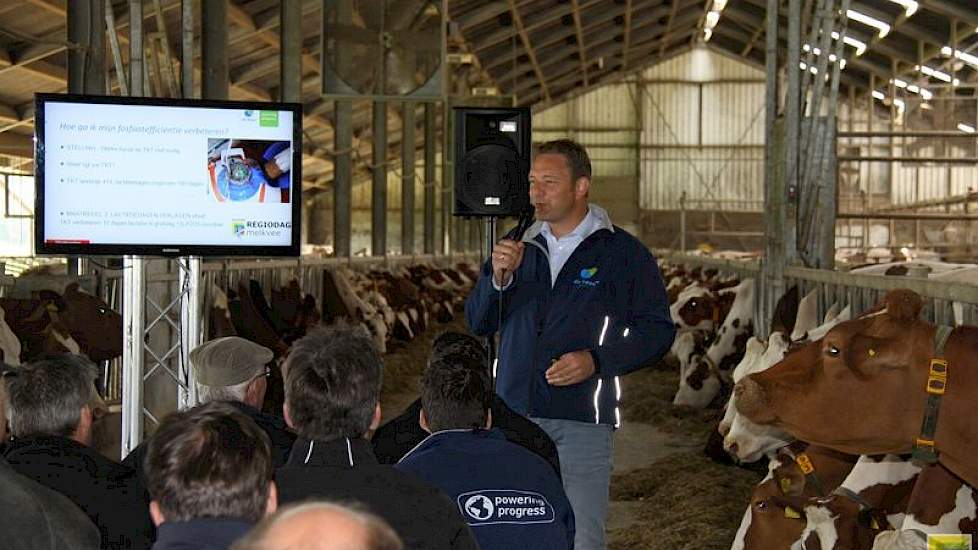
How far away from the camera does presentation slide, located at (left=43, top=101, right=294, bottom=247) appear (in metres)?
5.87

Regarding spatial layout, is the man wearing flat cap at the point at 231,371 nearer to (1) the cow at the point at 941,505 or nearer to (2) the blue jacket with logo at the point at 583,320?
(2) the blue jacket with logo at the point at 583,320

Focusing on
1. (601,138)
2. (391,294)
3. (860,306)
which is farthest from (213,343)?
(601,138)

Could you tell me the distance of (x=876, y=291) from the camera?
309 inches

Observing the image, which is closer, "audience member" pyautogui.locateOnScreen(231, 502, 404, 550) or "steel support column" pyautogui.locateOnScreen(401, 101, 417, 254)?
"audience member" pyautogui.locateOnScreen(231, 502, 404, 550)

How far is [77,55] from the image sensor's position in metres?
10.7

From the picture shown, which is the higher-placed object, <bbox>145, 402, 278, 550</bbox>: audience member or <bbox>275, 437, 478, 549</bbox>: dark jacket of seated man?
<bbox>145, 402, 278, 550</bbox>: audience member

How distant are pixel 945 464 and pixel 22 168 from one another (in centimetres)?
2705

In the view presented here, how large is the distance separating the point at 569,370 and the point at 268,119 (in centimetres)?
228

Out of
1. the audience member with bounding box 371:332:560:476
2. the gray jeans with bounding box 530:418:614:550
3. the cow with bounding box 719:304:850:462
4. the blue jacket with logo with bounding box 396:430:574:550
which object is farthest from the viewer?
the cow with bounding box 719:304:850:462

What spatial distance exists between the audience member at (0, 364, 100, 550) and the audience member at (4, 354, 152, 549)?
785 millimetres

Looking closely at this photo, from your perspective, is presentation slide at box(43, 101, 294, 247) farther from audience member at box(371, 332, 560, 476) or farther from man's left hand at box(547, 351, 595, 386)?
audience member at box(371, 332, 560, 476)

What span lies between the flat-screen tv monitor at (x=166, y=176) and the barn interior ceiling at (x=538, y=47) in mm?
9870

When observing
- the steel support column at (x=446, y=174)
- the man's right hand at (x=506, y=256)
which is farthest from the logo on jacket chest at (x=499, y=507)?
the steel support column at (x=446, y=174)

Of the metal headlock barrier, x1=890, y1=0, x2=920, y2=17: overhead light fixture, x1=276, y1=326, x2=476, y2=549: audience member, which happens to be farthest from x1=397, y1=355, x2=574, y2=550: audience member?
x1=890, y1=0, x2=920, y2=17: overhead light fixture
